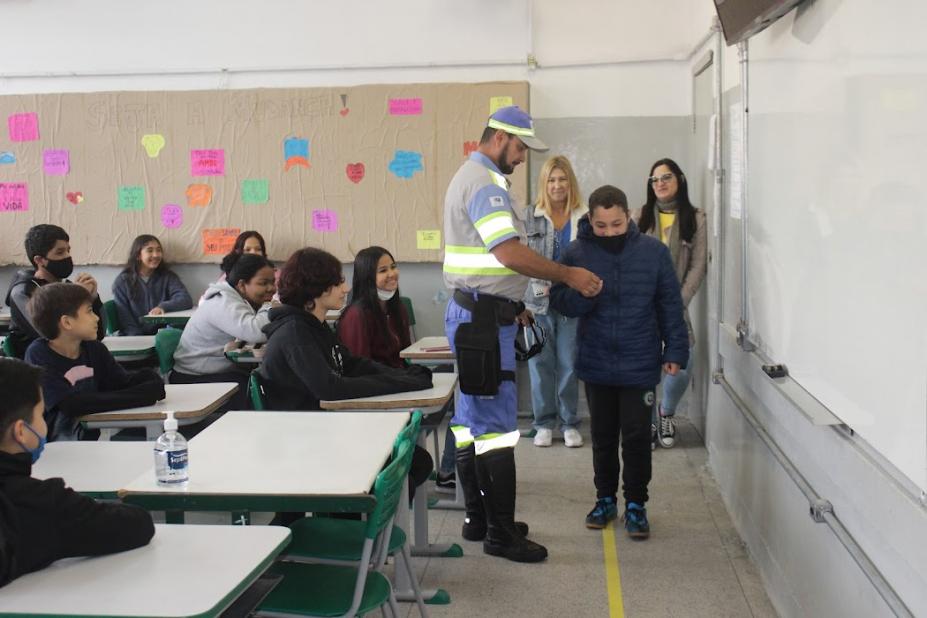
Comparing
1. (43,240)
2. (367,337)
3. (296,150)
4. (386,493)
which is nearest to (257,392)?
(367,337)

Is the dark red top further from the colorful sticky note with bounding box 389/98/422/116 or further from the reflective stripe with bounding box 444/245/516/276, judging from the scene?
the colorful sticky note with bounding box 389/98/422/116

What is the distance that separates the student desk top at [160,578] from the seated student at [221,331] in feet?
7.98

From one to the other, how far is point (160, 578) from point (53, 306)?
5.89 feet

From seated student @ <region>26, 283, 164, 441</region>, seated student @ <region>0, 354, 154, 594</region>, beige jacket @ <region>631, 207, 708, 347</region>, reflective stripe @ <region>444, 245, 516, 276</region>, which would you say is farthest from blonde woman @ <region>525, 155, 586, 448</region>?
seated student @ <region>0, 354, 154, 594</region>

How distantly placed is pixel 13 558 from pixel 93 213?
5.22m

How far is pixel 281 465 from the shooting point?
256cm

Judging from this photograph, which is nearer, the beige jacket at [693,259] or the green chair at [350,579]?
the green chair at [350,579]

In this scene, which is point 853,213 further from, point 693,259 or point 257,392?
point 693,259

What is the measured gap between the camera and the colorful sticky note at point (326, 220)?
6453 mm

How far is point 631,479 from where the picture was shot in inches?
160

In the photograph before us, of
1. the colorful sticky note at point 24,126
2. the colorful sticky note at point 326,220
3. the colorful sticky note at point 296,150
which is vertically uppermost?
the colorful sticky note at point 24,126

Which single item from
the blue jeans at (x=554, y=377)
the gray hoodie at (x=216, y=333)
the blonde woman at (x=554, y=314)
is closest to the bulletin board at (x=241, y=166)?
the blonde woman at (x=554, y=314)

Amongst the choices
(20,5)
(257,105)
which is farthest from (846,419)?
(20,5)

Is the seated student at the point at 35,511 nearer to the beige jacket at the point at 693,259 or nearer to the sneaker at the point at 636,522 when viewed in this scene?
the sneaker at the point at 636,522
